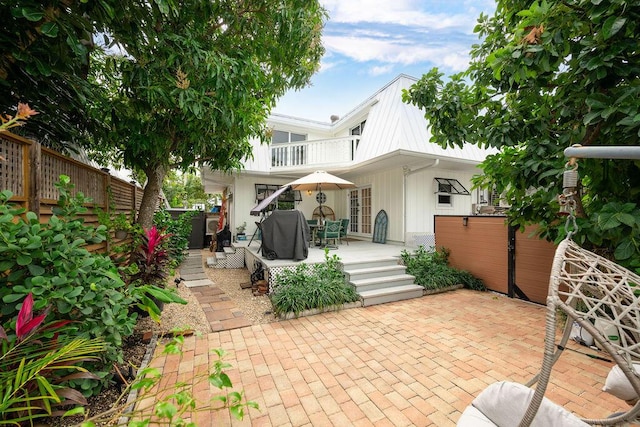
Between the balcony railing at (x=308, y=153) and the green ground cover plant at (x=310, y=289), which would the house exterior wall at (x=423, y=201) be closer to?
the balcony railing at (x=308, y=153)

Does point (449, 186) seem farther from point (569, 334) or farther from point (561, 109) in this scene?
point (569, 334)

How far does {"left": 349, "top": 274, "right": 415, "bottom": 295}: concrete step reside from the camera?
480cm

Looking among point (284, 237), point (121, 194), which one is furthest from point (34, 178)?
point (284, 237)

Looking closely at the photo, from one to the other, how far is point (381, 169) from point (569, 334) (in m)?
7.88

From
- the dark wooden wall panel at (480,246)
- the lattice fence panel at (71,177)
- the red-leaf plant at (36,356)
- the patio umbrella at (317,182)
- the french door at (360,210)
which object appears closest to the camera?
the red-leaf plant at (36,356)

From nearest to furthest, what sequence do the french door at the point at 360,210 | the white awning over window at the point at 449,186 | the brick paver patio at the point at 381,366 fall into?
the brick paver patio at the point at 381,366 → the white awning over window at the point at 449,186 → the french door at the point at 360,210

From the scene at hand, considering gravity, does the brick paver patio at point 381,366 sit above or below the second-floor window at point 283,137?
below

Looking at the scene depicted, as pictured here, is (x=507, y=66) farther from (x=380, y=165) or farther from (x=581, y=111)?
(x=380, y=165)

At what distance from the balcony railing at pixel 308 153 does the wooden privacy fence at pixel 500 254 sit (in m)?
4.66

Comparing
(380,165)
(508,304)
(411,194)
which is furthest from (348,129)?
(508,304)

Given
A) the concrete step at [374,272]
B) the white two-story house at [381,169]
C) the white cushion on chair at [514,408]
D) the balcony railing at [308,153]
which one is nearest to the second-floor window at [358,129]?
the white two-story house at [381,169]

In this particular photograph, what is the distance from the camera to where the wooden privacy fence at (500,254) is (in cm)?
457

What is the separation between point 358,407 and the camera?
86.4 inches

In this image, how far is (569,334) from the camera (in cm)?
146
